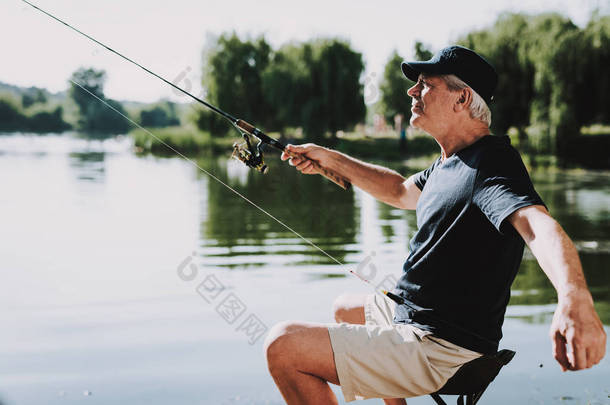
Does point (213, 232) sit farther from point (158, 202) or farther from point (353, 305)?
point (353, 305)

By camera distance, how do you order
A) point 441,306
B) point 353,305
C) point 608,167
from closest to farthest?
1. point 441,306
2. point 353,305
3. point 608,167

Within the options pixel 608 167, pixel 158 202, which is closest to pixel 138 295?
pixel 158 202

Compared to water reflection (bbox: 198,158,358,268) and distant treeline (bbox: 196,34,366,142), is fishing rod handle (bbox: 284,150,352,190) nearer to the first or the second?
water reflection (bbox: 198,158,358,268)

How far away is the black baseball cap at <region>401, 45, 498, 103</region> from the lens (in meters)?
2.44

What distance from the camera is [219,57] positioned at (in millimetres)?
44625

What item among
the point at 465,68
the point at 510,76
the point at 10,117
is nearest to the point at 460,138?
the point at 465,68

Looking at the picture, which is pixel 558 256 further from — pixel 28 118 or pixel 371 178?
pixel 28 118

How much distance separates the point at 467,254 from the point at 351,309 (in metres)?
0.67

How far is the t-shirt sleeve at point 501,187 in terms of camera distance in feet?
6.59

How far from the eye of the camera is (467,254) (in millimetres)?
2199

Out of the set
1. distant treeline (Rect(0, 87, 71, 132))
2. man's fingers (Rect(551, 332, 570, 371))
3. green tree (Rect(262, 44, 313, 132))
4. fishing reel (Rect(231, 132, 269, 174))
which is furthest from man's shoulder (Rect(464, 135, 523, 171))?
distant treeline (Rect(0, 87, 71, 132))

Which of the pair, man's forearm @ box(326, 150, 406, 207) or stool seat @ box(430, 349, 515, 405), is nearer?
stool seat @ box(430, 349, 515, 405)

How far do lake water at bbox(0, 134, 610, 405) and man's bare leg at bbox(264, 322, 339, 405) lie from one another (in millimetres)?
1798

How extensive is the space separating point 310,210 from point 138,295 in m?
7.12
